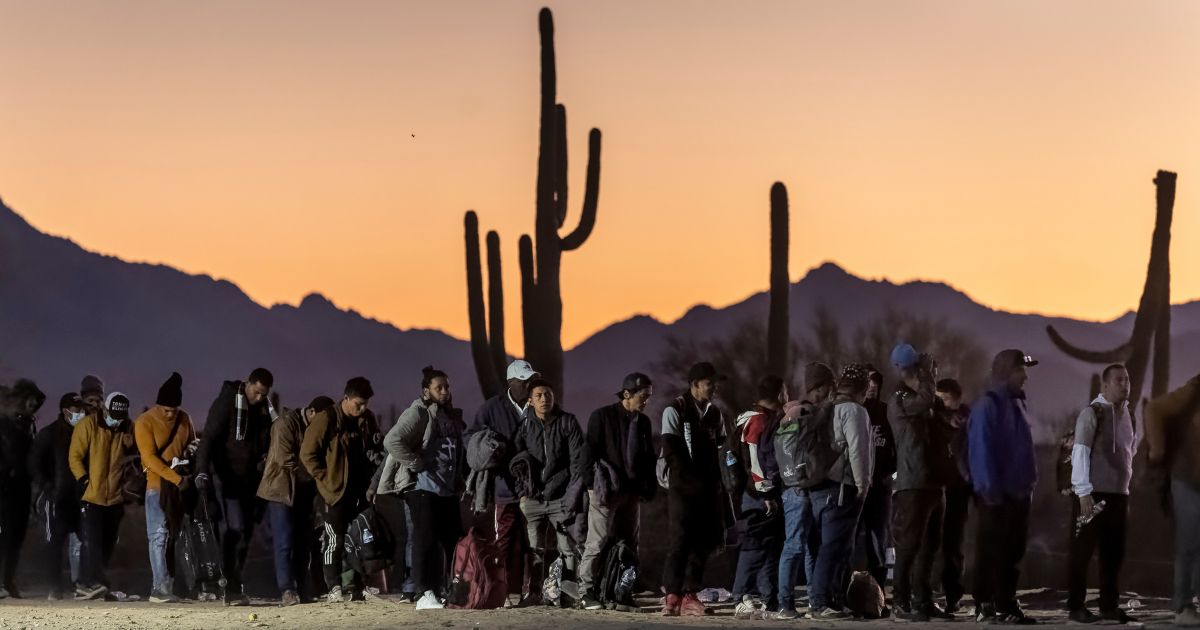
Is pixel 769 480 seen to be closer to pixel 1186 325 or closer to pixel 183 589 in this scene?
pixel 183 589

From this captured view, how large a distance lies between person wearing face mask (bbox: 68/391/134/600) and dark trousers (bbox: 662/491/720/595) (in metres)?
5.04

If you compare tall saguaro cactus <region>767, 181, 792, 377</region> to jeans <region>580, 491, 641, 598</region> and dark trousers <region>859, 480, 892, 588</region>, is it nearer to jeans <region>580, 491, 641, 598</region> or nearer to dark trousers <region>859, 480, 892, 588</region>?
dark trousers <region>859, 480, 892, 588</region>

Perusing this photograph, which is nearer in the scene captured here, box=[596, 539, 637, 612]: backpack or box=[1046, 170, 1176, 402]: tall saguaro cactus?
box=[596, 539, 637, 612]: backpack

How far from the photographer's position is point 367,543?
54.1 feet

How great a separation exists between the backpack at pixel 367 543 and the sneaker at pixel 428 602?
2.38 ft

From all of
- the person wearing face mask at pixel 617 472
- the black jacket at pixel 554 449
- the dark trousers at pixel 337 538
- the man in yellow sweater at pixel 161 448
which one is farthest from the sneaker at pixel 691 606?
the man in yellow sweater at pixel 161 448

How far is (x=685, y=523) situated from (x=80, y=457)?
546 centimetres

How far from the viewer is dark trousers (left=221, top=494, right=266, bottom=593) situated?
16.7 meters


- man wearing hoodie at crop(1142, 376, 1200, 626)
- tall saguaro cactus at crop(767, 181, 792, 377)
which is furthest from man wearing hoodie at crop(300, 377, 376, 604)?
tall saguaro cactus at crop(767, 181, 792, 377)

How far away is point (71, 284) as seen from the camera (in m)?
84.8

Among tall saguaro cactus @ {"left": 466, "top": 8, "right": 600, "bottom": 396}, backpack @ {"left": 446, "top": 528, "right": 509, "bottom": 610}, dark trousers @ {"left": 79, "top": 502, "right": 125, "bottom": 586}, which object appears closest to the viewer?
backpack @ {"left": 446, "top": 528, "right": 509, "bottom": 610}

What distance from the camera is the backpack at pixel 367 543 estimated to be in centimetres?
1650

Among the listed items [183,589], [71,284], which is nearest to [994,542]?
[183,589]

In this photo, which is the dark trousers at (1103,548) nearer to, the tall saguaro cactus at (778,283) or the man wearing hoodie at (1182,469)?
the man wearing hoodie at (1182,469)
